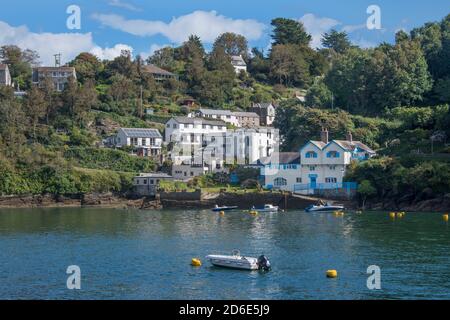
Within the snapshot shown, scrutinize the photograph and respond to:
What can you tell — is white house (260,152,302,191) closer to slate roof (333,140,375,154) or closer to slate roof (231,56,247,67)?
slate roof (333,140,375,154)

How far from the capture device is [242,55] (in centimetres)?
16188

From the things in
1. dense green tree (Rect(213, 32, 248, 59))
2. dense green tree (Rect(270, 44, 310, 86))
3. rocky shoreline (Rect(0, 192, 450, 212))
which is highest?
dense green tree (Rect(213, 32, 248, 59))

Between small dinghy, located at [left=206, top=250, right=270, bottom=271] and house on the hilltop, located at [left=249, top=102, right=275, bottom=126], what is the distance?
280ft

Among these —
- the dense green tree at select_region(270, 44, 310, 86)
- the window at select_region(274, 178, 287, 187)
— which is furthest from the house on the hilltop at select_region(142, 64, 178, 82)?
the window at select_region(274, 178, 287, 187)

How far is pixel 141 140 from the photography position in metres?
110

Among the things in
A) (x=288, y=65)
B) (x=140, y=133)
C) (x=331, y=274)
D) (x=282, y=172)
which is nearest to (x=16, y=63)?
(x=140, y=133)

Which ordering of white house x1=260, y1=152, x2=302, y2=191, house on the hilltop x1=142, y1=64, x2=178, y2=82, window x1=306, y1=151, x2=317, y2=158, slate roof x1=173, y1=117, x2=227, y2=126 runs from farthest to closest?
house on the hilltop x1=142, y1=64, x2=178, y2=82
slate roof x1=173, y1=117, x2=227, y2=126
white house x1=260, y1=152, x2=302, y2=191
window x1=306, y1=151, x2=317, y2=158

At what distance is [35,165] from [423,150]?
47.8 metres

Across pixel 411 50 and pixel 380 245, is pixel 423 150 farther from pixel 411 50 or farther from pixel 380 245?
pixel 380 245

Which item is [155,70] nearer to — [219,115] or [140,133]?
[219,115]

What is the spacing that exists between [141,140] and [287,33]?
58074 millimetres

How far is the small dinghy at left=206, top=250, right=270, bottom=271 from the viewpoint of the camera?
4581 centimetres
